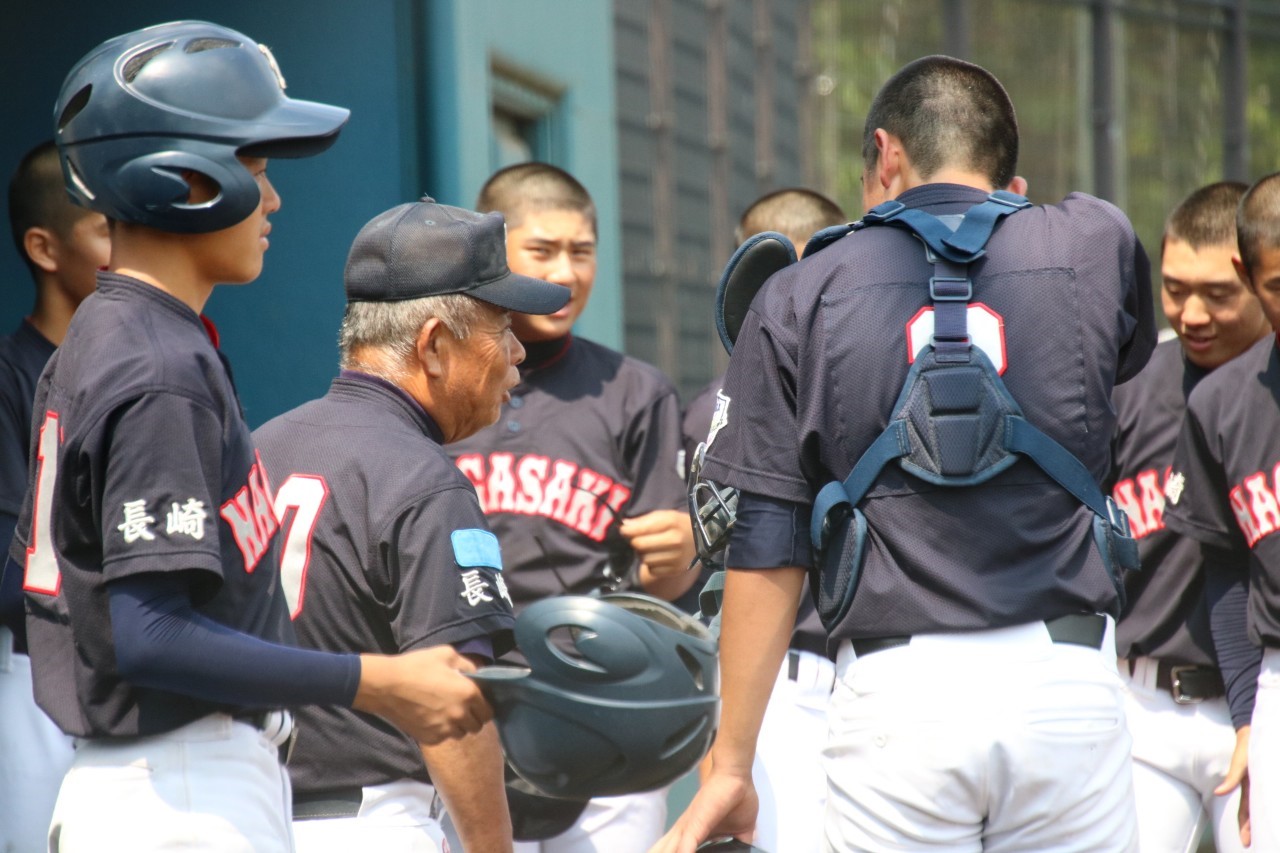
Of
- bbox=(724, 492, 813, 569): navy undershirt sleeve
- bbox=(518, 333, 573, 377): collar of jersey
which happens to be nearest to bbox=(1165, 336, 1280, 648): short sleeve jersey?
bbox=(724, 492, 813, 569): navy undershirt sleeve

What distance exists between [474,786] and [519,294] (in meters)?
0.88

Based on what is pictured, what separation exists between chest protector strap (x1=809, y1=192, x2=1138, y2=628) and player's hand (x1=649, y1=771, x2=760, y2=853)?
360 mm

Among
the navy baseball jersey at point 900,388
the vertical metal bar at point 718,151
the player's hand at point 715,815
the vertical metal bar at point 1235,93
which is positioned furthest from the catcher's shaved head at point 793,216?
the vertical metal bar at point 1235,93

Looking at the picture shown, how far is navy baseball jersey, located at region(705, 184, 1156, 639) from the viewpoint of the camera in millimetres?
2627

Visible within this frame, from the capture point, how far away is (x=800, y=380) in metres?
2.76

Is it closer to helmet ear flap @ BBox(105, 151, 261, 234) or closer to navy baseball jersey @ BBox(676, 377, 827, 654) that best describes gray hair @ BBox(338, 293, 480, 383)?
helmet ear flap @ BBox(105, 151, 261, 234)

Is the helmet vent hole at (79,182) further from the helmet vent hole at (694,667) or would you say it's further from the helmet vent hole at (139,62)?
the helmet vent hole at (694,667)

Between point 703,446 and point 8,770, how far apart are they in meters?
1.88

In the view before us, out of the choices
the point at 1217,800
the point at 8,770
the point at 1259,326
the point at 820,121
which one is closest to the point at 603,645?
the point at 8,770

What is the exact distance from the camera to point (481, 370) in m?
2.77

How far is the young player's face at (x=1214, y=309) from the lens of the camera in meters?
4.15

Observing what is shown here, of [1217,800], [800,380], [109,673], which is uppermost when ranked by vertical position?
[800,380]

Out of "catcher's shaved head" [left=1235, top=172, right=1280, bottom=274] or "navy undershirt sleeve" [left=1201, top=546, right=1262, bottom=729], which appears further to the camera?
"navy undershirt sleeve" [left=1201, top=546, right=1262, bottom=729]

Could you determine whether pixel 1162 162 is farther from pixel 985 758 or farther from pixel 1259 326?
pixel 985 758
